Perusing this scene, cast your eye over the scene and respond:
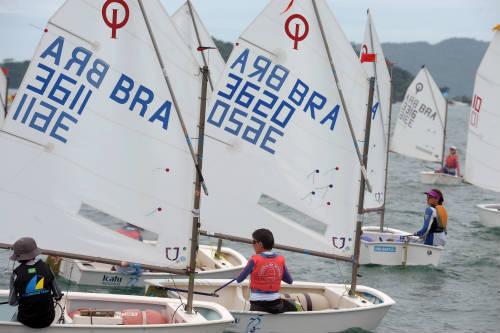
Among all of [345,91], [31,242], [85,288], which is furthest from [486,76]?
[31,242]

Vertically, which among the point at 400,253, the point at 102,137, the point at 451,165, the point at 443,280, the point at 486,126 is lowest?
the point at 102,137

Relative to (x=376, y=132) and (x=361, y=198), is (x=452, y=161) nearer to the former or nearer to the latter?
(x=376, y=132)

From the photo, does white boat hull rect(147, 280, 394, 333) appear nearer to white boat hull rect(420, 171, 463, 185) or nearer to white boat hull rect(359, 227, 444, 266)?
white boat hull rect(359, 227, 444, 266)

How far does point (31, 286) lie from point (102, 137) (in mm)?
2414

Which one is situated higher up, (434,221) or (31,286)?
(434,221)

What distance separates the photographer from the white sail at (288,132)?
12.7 metres

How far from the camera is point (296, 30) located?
12.8m

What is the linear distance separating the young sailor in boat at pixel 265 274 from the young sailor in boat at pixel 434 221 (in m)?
6.96

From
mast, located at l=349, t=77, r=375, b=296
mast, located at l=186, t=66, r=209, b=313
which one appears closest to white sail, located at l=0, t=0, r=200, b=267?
mast, located at l=186, t=66, r=209, b=313

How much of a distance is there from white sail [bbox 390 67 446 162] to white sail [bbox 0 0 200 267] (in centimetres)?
2693

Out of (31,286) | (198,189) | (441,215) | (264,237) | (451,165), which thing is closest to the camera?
(31,286)

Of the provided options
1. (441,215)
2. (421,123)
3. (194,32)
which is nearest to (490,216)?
(441,215)

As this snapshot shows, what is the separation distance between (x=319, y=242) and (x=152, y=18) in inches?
162

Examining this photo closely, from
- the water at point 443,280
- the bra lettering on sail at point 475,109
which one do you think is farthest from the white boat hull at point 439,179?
the bra lettering on sail at point 475,109
